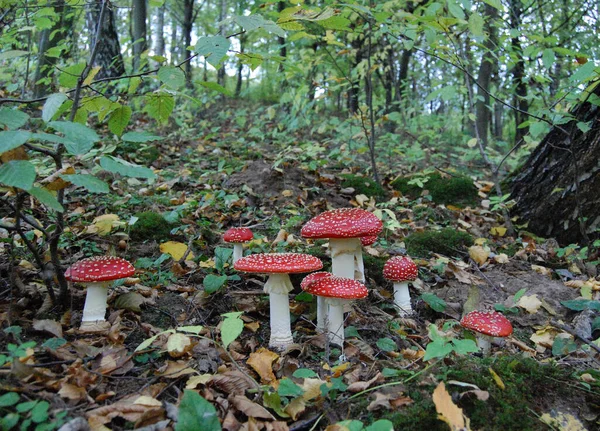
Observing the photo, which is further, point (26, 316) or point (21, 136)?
point (26, 316)

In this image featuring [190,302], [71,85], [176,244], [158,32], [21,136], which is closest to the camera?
[21,136]

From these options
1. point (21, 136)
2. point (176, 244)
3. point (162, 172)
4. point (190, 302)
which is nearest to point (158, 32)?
point (162, 172)

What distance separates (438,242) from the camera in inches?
202

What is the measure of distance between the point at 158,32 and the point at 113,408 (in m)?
13.6

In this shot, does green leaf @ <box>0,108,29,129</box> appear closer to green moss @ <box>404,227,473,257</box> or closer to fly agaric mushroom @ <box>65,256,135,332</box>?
fly agaric mushroom @ <box>65,256,135,332</box>

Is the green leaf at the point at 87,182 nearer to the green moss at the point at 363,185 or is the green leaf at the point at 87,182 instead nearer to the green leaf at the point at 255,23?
the green leaf at the point at 255,23

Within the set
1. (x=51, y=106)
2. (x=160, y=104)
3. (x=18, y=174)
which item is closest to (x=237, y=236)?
(x=160, y=104)

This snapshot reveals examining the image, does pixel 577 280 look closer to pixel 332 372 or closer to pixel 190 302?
pixel 332 372

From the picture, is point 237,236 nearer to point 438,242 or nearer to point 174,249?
point 174,249

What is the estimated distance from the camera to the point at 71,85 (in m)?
2.73

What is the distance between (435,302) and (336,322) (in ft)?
3.83

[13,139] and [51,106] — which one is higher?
[51,106]

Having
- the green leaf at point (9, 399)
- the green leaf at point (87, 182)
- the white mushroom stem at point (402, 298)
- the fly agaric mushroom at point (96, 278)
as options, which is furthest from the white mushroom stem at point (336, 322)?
the green leaf at point (9, 399)

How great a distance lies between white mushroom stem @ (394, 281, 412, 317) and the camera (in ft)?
12.6
